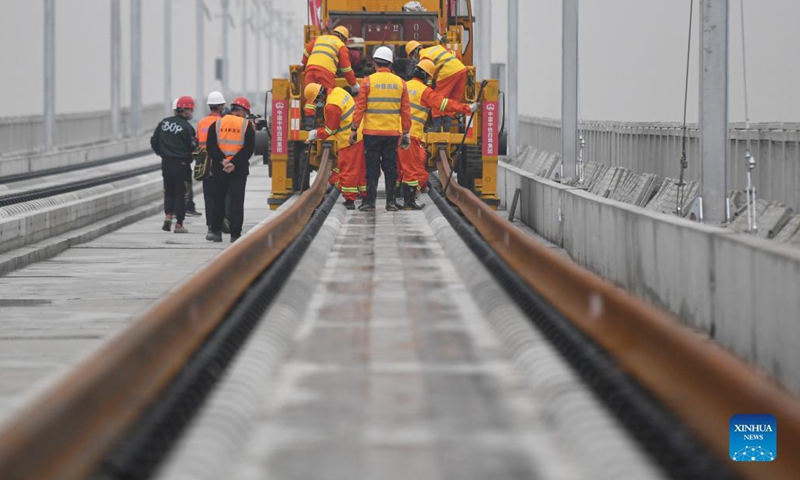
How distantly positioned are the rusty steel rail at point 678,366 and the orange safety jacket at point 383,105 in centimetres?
873

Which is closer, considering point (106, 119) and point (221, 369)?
point (221, 369)

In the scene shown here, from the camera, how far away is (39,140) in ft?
194

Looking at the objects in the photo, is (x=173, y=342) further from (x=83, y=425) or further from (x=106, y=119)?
(x=106, y=119)

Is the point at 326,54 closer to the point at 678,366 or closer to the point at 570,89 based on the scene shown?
the point at 570,89

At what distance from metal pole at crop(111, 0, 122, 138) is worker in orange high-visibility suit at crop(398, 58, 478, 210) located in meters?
43.7

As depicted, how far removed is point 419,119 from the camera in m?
24.2

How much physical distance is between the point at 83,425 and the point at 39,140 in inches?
2118

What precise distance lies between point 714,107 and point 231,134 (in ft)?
24.0

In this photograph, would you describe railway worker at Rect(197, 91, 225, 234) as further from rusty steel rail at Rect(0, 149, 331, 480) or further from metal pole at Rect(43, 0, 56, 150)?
metal pole at Rect(43, 0, 56, 150)

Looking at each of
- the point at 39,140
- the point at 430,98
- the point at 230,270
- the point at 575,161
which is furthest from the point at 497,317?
the point at 39,140

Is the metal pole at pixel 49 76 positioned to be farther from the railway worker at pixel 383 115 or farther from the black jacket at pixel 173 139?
the railway worker at pixel 383 115

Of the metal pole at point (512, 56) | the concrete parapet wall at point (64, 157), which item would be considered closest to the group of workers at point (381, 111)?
the metal pole at point (512, 56)

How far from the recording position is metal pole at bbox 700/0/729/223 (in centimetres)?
1580

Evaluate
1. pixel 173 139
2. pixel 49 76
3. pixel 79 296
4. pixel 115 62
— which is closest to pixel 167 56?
pixel 115 62
